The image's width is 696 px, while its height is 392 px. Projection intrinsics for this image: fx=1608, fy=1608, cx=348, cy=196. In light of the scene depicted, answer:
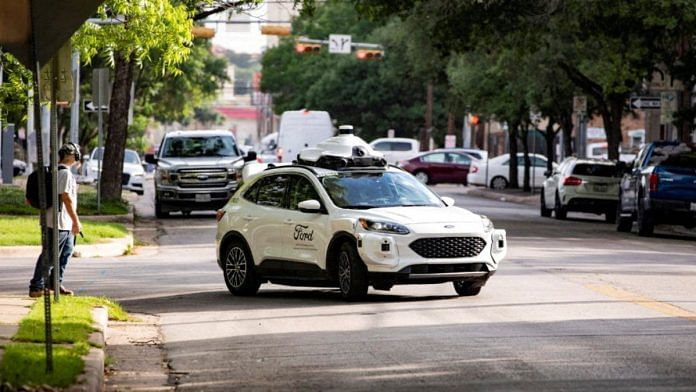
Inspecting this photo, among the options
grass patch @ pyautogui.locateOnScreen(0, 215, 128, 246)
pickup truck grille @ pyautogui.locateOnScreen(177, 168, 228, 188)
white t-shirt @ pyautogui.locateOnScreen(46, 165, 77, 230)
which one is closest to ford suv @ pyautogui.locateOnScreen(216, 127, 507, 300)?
white t-shirt @ pyautogui.locateOnScreen(46, 165, 77, 230)

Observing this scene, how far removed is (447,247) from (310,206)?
1.69 metres

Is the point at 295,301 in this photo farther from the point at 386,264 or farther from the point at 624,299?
the point at 624,299

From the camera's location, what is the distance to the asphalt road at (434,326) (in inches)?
449

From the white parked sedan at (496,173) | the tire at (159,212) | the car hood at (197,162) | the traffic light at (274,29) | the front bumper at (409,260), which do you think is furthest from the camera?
the white parked sedan at (496,173)

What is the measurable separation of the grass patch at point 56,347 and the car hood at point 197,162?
65.3ft

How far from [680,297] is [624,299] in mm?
768

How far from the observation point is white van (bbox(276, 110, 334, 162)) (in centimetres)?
5147

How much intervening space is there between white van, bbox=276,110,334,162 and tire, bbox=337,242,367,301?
34.0 meters

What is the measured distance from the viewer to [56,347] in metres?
11.9

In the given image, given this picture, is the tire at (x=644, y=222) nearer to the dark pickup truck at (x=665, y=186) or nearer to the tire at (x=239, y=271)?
the dark pickup truck at (x=665, y=186)

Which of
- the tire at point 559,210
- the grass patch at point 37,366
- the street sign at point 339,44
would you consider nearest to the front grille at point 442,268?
the grass patch at point 37,366

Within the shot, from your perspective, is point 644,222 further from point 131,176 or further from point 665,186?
point 131,176

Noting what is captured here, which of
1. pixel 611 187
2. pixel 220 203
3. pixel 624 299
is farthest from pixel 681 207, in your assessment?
pixel 624 299

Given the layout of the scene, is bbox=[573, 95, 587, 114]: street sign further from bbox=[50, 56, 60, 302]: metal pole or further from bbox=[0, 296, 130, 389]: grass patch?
bbox=[50, 56, 60, 302]: metal pole
